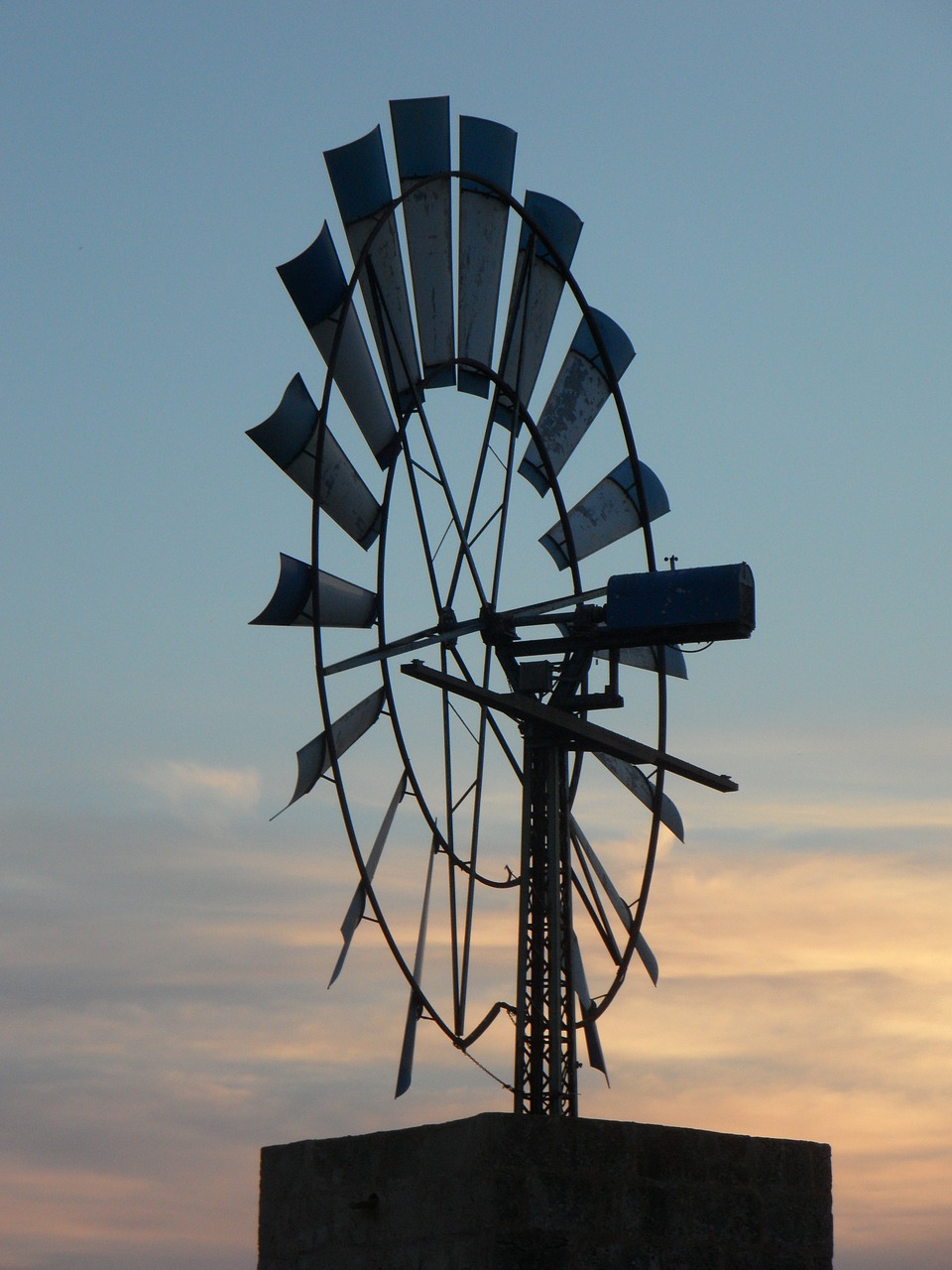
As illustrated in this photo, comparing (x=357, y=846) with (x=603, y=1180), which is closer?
(x=603, y=1180)

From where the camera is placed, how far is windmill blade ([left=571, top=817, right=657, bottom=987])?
1375 centimetres

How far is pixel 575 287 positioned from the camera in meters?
14.0

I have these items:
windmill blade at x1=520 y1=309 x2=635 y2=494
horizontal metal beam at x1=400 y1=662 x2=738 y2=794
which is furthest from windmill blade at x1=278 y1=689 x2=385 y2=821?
windmill blade at x1=520 y1=309 x2=635 y2=494

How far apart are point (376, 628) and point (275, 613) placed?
3.96 ft

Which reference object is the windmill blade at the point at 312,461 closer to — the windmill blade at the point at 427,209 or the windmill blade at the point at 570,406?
the windmill blade at the point at 427,209

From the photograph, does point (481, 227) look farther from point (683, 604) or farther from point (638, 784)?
point (638, 784)

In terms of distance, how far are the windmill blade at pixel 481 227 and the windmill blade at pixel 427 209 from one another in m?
0.19

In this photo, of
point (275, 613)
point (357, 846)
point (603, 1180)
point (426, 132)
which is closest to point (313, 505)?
point (275, 613)

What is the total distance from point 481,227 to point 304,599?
3.45 m

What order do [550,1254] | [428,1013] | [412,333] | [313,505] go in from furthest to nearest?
[412,333]
[428,1013]
[313,505]
[550,1254]

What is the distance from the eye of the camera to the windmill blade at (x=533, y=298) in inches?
564

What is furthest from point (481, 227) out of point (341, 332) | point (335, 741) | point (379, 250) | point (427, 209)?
point (335, 741)

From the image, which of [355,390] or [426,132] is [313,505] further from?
[426,132]

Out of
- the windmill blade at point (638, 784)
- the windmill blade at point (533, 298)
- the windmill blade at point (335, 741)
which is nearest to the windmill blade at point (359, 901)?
the windmill blade at point (335, 741)
